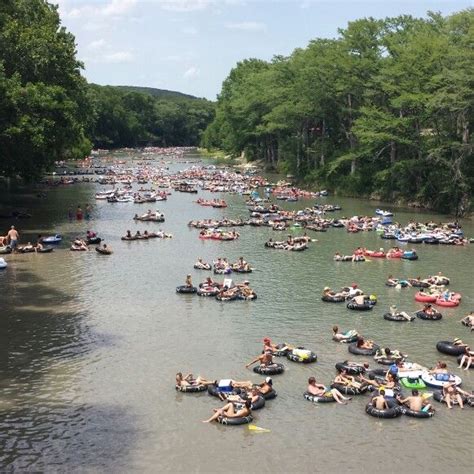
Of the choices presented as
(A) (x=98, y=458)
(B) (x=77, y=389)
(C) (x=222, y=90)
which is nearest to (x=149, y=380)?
(B) (x=77, y=389)

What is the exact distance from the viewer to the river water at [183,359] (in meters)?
21.2

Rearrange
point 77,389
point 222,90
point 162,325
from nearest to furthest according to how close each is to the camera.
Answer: point 77,389, point 162,325, point 222,90

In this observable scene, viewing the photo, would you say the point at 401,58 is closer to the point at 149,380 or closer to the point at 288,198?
the point at 288,198

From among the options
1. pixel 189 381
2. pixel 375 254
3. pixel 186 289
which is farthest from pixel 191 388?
pixel 375 254

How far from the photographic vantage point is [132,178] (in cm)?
11400

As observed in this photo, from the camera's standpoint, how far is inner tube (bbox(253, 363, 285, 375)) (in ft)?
89.6

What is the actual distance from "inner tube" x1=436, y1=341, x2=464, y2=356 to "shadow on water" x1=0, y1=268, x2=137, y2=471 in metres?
14.3

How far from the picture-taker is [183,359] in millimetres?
29016

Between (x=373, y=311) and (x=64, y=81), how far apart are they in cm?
4599

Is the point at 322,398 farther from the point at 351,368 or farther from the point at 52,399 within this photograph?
the point at 52,399

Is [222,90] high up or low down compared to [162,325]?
up

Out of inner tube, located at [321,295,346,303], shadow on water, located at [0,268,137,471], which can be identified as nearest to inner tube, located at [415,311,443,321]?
inner tube, located at [321,295,346,303]

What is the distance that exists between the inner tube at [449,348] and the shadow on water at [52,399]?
46.8 feet

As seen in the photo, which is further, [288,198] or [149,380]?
[288,198]
